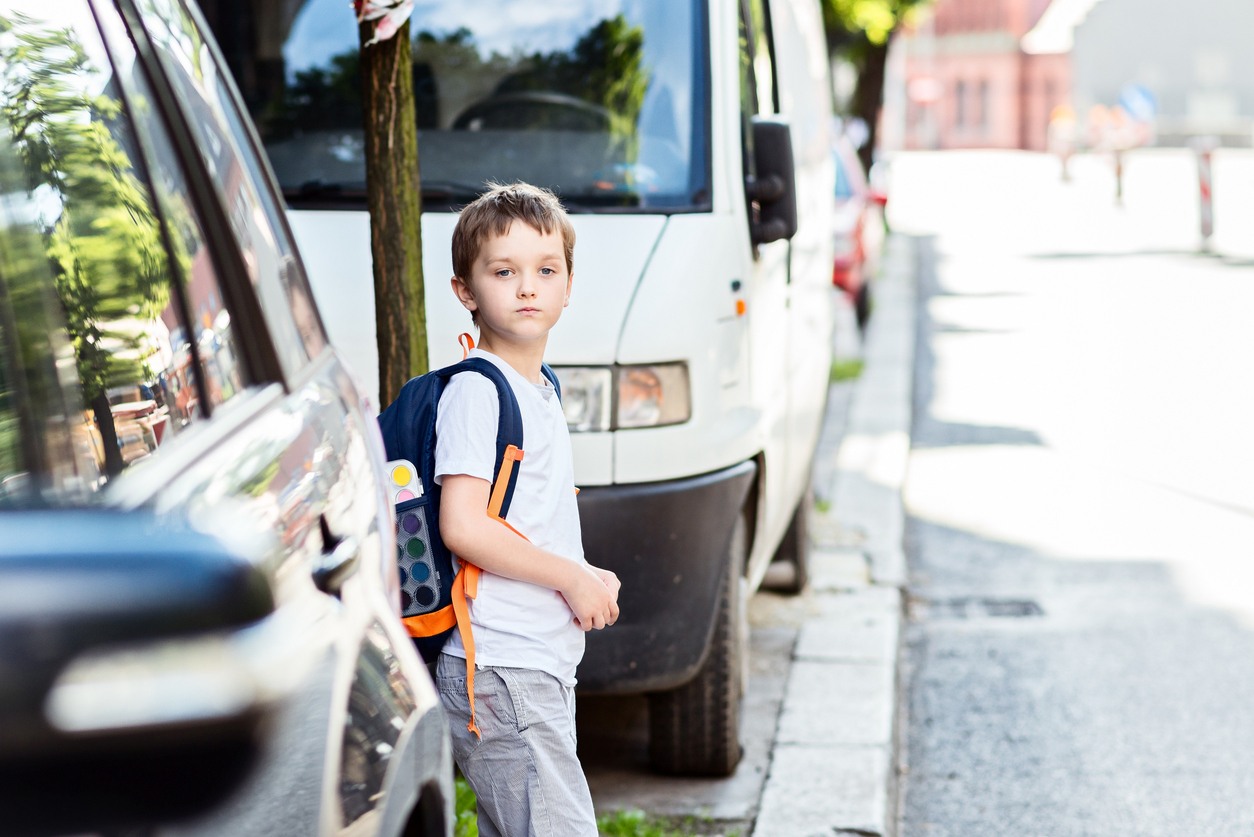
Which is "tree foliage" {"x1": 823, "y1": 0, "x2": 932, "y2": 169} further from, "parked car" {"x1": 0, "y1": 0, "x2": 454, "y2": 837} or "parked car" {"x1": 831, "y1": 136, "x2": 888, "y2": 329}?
"parked car" {"x1": 0, "y1": 0, "x2": 454, "y2": 837}

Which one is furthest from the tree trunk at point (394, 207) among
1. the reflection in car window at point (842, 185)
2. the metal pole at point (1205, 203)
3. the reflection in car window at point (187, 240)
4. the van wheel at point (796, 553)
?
the metal pole at point (1205, 203)

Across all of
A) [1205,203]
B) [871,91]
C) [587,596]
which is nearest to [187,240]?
[587,596]

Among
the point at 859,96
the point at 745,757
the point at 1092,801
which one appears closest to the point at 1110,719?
the point at 1092,801

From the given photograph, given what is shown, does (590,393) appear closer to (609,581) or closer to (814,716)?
(609,581)

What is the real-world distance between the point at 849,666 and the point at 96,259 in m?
3.87

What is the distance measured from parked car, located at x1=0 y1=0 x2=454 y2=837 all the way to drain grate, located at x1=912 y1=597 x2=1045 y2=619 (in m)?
4.28

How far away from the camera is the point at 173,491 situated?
1195 mm

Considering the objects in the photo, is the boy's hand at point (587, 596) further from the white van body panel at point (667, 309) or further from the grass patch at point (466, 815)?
the white van body panel at point (667, 309)

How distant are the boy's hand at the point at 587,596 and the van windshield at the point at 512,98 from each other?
5.72 ft

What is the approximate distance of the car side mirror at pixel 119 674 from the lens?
862 mm

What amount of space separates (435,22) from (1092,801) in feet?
9.27

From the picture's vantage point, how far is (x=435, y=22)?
13.8ft

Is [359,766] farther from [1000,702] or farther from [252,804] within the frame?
[1000,702]

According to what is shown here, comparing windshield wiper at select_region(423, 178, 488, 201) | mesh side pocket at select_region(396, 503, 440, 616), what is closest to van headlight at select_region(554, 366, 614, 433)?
windshield wiper at select_region(423, 178, 488, 201)
